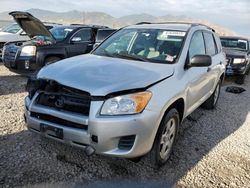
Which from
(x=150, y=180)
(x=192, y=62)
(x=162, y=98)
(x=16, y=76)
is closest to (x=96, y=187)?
(x=150, y=180)

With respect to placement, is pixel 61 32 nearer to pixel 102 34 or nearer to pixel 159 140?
pixel 102 34

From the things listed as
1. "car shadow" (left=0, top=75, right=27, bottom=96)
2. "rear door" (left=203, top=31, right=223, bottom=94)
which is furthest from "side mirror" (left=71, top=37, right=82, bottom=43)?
"rear door" (left=203, top=31, right=223, bottom=94)

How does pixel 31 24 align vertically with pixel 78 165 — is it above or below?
above

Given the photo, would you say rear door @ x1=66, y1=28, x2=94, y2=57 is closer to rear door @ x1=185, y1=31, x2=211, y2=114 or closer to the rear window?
the rear window

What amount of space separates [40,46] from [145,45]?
4.44 m

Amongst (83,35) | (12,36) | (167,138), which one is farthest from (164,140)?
(12,36)

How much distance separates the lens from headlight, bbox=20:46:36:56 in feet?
26.3

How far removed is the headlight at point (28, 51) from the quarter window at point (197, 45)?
4657mm

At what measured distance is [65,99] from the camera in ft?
10.8

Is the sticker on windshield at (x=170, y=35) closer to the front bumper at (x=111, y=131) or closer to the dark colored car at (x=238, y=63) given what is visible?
the front bumper at (x=111, y=131)

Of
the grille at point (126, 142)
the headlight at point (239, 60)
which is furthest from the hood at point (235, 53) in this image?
the grille at point (126, 142)

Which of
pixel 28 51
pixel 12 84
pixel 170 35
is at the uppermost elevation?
pixel 170 35

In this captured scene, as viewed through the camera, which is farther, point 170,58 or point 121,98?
point 170,58

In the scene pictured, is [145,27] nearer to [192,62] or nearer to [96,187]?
[192,62]
